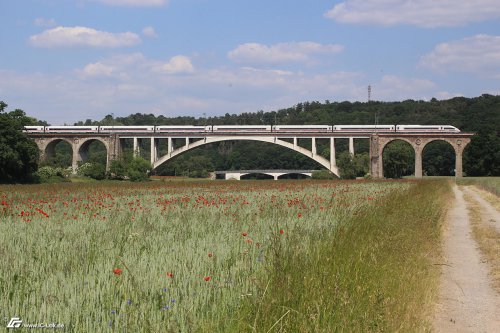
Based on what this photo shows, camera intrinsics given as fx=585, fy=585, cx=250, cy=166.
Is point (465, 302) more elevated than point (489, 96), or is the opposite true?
point (489, 96)

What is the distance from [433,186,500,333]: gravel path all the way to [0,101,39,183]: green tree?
169 ft

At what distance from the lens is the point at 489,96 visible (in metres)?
178

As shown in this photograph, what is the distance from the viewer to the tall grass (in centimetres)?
507

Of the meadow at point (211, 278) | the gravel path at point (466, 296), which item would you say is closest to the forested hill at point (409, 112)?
the gravel path at point (466, 296)

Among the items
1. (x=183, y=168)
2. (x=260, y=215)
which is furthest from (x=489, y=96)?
(x=260, y=215)

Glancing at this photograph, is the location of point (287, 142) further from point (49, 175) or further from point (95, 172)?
point (49, 175)

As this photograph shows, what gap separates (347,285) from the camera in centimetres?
681

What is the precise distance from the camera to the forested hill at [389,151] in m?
104

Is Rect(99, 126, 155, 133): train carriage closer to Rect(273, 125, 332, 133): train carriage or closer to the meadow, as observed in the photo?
Rect(273, 125, 332, 133): train carriage

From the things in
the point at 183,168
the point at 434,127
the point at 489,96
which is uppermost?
the point at 489,96

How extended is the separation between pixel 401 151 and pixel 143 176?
1997 inches

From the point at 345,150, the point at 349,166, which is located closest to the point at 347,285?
the point at 349,166

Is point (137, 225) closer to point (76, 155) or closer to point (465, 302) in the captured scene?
point (465, 302)

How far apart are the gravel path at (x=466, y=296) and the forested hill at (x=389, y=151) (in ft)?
283
